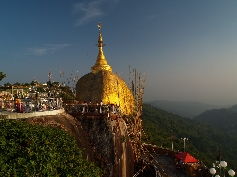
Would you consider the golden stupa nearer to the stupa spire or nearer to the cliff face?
the stupa spire

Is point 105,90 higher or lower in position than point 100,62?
lower

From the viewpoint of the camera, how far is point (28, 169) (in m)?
7.14

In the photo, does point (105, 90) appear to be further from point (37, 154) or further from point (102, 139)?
point (37, 154)

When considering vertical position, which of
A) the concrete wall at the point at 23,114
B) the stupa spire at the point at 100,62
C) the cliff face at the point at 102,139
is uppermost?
the stupa spire at the point at 100,62

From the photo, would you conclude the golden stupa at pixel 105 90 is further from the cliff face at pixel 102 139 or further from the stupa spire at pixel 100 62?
the cliff face at pixel 102 139

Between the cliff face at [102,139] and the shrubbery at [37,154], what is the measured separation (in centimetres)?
385

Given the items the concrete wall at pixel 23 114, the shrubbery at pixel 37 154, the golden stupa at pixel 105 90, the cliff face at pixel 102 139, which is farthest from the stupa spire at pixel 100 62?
the shrubbery at pixel 37 154

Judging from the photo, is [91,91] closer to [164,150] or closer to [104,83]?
[104,83]

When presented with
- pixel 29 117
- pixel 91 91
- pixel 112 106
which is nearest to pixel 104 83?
pixel 91 91

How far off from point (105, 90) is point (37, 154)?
58.2 feet

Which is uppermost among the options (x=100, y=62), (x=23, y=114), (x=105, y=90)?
(x=100, y=62)

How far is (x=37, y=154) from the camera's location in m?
7.73

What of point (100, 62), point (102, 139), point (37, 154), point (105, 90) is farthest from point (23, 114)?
point (100, 62)

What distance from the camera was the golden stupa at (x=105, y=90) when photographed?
25188 millimetres
